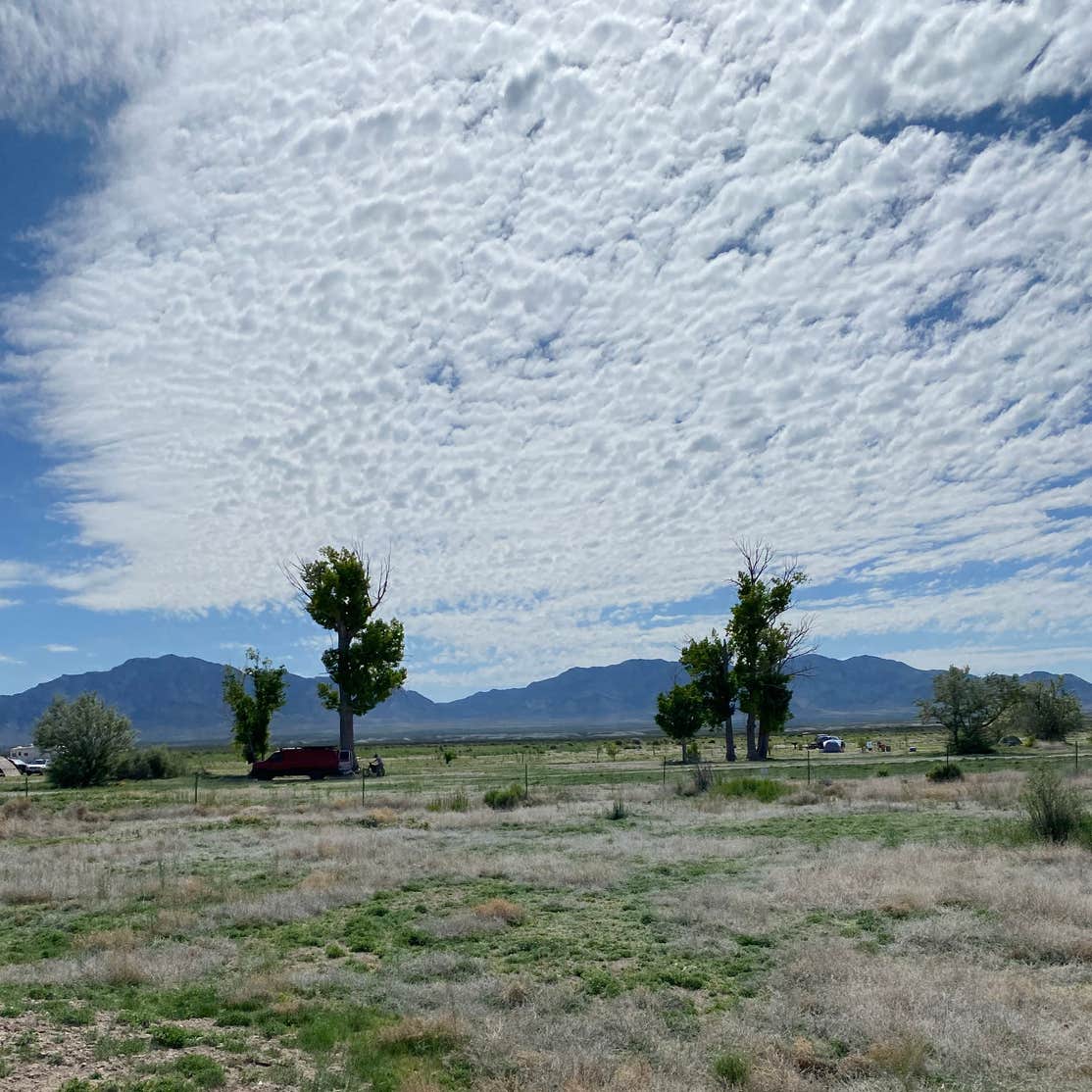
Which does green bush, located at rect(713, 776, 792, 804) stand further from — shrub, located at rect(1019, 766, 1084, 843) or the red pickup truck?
the red pickup truck

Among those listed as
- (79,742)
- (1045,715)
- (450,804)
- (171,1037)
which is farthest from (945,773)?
(1045,715)

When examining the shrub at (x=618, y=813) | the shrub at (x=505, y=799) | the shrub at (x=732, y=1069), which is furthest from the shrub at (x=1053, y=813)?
the shrub at (x=505, y=799)

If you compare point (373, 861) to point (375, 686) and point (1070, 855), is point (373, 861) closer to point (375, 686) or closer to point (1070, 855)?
point (1070, 855)

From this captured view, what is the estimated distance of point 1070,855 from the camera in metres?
18.7

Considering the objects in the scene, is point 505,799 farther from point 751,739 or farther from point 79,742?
point 751,739

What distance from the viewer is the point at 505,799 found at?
34.5 metres

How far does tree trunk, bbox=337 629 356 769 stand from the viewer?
58844 millimetres

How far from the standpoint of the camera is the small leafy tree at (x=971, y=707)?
65750mm

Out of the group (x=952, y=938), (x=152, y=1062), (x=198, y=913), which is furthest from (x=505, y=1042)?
(x=198, y=913)

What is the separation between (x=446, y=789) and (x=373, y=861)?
65.5ft

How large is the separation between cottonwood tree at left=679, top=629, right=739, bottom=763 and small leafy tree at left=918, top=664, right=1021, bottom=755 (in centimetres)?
1437

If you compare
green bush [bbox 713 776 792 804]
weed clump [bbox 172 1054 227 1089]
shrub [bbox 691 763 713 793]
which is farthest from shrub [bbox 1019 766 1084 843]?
weed clump [bbox 172 1054 227 1089]

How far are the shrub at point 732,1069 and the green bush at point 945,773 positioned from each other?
1330 inches

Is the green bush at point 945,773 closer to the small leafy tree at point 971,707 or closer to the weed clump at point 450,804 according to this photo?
the weed clump at point 450,804
